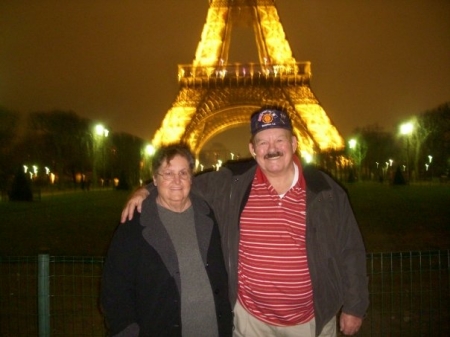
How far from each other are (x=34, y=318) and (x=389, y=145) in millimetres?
50274

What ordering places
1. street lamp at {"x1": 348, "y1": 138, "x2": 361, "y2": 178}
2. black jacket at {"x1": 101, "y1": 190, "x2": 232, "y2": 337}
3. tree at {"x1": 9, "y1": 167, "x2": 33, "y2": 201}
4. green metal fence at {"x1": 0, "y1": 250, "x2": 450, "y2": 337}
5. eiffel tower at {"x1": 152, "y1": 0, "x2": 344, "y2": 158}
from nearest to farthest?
black jacket at {"x1": 101, "y1": 190, "x2": 232, "y2": 337}, green metal fence at {"x1": 0, "y1": 250, "x2": 450, "y2": 337}, tree at {"x1": 9, "y1": 167, "x2": 33, "y2": 201}, eiffel tower at {"x1": 152, "y1": 0, "x2": 344, "y2": 158}, street lamp at {"x1": 348, "y1": 138, "x2": 361, "y2": 178}

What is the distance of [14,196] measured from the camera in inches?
960

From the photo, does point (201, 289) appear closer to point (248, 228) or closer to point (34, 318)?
point (248, 228)

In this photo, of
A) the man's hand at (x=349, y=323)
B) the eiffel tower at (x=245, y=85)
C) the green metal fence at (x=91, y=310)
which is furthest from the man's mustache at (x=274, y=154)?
the eiffel tower at (x=245, y=85)

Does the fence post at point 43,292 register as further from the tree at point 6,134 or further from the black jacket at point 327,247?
the tree at point 6,134

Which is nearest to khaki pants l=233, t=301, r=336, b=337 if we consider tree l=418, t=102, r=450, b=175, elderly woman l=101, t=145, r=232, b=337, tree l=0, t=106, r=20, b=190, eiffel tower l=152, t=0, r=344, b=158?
elderly woman l=101, t=145, r=232, b=337

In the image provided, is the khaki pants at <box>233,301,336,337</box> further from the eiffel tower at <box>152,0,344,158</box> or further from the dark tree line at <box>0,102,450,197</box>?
the eiffel tower at <box>152,0,344,158</box>

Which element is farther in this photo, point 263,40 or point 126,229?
point 263,40

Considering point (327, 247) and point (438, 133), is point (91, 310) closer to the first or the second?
point (327, 247)

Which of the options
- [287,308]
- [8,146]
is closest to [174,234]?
[287,308]

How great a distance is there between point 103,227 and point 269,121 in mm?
11083

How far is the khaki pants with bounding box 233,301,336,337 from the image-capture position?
337 cm

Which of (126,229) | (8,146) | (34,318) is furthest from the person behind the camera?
(8,146)

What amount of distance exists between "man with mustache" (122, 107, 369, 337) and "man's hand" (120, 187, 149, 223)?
11 mm
